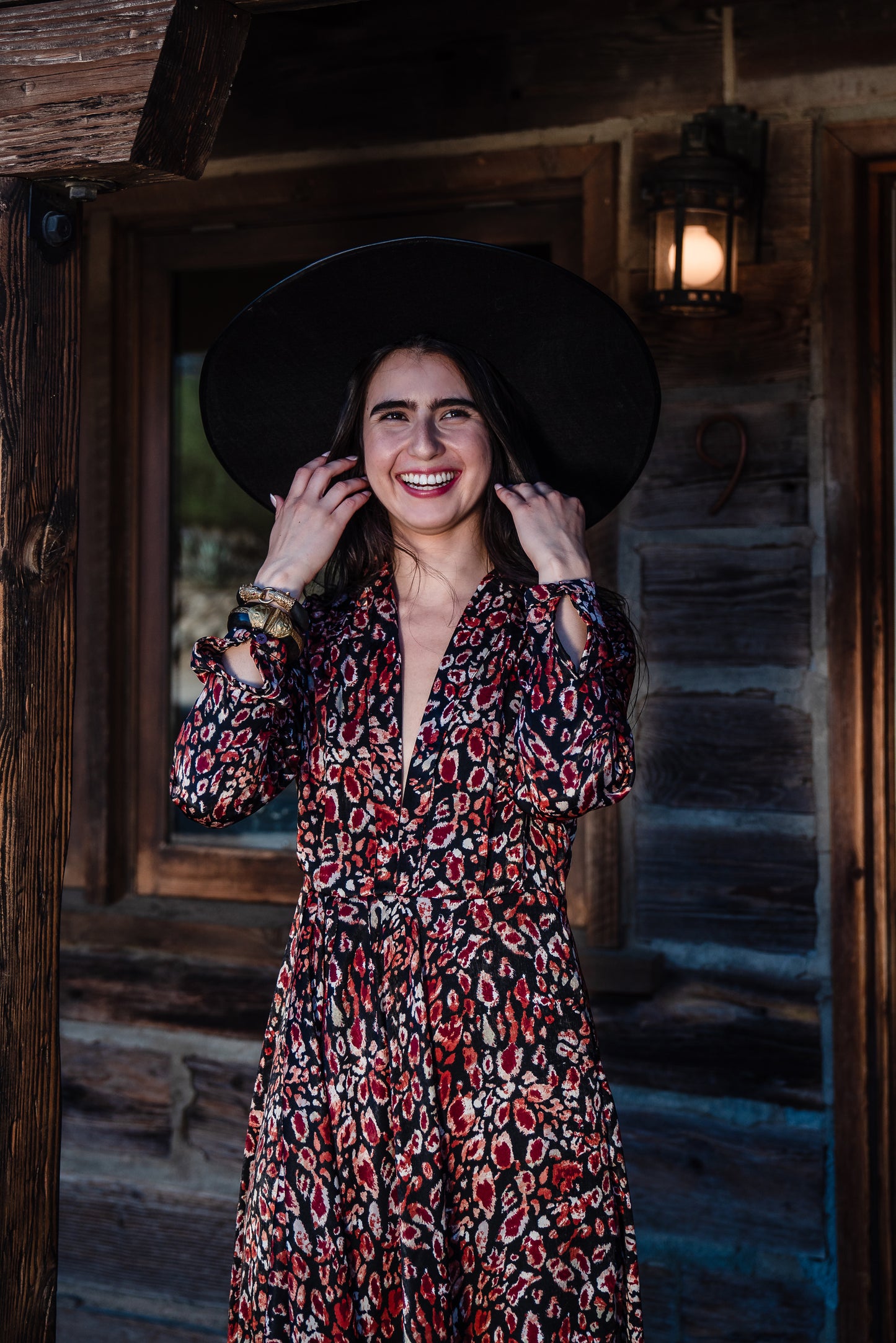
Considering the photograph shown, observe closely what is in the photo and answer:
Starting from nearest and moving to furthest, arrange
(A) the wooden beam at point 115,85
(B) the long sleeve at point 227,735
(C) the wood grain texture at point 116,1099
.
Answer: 1. (A) the wooden beam at point 115,85
2. (B) the long sleeve at point 227,735
3. (C) the wood grain texture at point 116,1099

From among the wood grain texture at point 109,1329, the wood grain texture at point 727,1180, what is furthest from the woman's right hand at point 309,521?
the wood grain texture at point 109,1329

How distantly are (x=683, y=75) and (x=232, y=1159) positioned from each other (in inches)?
108

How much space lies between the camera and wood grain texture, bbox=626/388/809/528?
2.68m

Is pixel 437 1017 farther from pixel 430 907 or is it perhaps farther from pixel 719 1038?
pixel 719 1038

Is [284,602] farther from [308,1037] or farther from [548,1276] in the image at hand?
[548,1276]

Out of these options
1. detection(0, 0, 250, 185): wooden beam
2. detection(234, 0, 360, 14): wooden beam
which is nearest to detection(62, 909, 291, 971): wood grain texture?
detection(0, 0, 250, 185): wooden beam

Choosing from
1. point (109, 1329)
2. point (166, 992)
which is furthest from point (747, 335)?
point (109, 1329)

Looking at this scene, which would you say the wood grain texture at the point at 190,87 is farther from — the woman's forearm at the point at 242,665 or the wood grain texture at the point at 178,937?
the wood grain texture at the point at 178,937

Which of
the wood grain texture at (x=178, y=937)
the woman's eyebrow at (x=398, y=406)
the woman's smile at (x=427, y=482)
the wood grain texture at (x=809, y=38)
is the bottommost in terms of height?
the wood grain texture at (x=178, y=937)

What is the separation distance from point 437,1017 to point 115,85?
1.33 meters

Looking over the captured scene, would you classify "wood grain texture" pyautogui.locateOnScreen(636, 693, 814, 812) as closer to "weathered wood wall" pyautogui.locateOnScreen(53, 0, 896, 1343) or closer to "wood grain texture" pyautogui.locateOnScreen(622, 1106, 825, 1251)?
"weathered wood wall" pyautogui.locateOnScreen(53, 0, 896, 1343)

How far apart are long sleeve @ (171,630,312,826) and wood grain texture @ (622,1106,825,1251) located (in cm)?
146

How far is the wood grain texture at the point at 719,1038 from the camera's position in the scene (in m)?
2.68

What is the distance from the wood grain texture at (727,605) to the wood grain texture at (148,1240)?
5.73 ft
